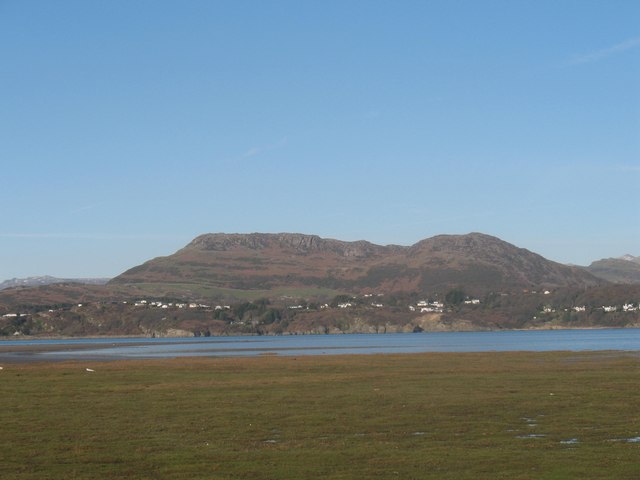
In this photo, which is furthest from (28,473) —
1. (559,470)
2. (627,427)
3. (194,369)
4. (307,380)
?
(194,369)

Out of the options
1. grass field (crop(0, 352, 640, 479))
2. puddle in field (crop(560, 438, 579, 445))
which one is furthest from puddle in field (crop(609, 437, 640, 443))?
puddle in field (crop(560, 438, 579, 445))

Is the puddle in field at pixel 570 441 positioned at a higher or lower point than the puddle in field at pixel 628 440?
lower

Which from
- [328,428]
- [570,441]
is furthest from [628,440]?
[328,428]

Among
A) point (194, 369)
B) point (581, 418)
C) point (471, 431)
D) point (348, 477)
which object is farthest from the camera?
point (194, 369)

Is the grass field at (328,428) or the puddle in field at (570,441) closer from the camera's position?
the grass field at (328,428)

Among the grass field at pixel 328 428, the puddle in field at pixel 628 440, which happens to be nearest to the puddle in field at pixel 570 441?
the grass field at pixel 328 428

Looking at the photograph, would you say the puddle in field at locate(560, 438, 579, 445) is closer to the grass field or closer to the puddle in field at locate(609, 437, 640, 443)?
the grass field

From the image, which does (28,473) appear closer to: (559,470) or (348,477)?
(348,477)

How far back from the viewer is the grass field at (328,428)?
85.3 feet

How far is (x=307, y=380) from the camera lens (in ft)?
200

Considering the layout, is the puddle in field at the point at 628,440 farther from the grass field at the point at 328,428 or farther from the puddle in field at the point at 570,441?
the puddle in field at the point at 570,441

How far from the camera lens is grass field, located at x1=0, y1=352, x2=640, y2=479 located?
85.3 feet

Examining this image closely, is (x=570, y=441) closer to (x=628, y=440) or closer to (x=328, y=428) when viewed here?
(x=628, y=440)

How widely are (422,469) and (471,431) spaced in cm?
804
